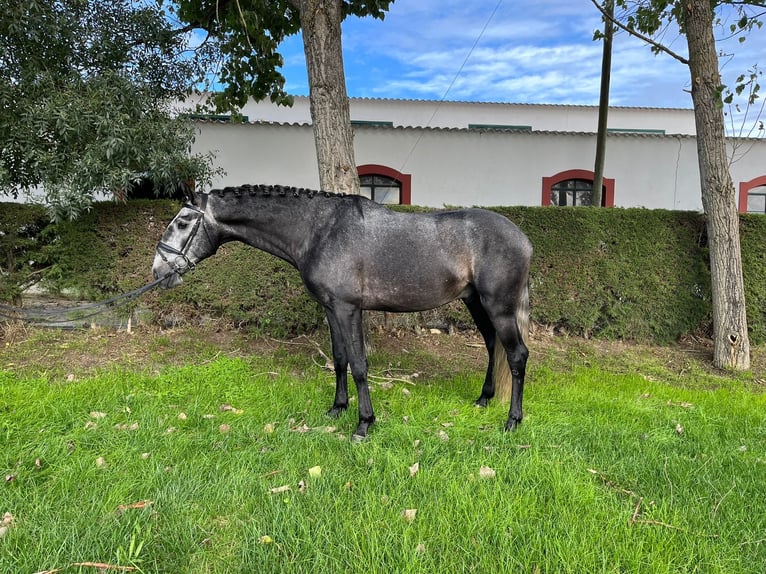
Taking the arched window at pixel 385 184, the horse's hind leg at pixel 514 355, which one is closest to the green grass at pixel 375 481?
the horse's hind leg at pixel 514 355

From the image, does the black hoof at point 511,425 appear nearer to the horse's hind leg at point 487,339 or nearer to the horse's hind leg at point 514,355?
the horse's hind leg at point 514,355

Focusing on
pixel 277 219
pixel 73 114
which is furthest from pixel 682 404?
pixel 73 114

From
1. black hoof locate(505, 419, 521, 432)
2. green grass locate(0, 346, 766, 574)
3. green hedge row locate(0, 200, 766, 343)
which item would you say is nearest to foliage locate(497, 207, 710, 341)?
green hedge row locate(0, 200, 766, 343)

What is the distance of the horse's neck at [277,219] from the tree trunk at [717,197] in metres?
4.88

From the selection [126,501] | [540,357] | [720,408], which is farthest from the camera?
[540,357]

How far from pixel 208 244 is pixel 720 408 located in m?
4.44

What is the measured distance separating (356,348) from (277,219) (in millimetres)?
1109

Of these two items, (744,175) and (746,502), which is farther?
(744,175)

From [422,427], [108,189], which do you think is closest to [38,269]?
[108,189]

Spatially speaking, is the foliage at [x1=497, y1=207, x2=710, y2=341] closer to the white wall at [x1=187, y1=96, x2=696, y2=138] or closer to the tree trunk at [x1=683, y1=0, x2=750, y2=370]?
the tree trunk at [x1=683, y1=0, x2=750, y2=370]

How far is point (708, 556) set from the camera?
1.95 m

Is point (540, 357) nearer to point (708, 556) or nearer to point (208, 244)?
point (708, 556)

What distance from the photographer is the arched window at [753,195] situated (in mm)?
12258

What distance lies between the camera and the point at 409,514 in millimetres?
2201
